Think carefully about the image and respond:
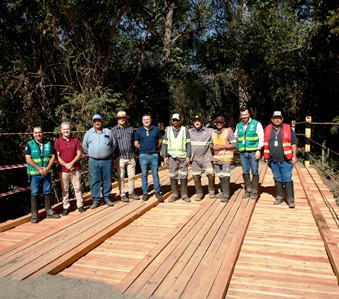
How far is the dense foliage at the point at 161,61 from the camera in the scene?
10484 millimetres

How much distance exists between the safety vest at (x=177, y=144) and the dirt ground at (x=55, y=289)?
11.1 feet

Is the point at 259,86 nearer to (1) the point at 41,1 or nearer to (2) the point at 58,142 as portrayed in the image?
(1) the point at 41,1

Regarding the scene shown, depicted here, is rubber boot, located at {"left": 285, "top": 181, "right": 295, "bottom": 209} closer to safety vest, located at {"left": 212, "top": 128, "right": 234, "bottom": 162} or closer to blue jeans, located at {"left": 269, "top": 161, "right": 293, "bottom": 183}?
blue jeans, located at {"left": 269, "top": 161, "right": 293, "bottom": 183}

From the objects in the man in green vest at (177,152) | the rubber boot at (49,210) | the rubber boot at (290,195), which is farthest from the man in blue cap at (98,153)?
the rubber boot at (290,195)

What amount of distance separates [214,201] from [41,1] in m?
7.78

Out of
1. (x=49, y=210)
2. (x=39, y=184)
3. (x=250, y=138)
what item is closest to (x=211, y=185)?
(x=250, y=138)

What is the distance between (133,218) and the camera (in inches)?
205

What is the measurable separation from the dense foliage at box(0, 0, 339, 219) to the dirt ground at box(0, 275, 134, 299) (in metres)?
7.06

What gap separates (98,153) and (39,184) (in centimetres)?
104

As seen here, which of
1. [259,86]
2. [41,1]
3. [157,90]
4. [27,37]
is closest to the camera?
[41,1]

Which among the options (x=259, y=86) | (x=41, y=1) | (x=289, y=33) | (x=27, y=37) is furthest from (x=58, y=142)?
(x=259, y=86)

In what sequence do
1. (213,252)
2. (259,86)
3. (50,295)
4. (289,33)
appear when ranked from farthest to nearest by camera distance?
1. (259,86)
2. (289,33)
3. (213,252)
4. (50,295)

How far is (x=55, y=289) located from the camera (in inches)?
119

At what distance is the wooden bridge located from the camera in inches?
123
